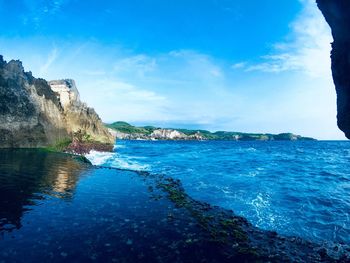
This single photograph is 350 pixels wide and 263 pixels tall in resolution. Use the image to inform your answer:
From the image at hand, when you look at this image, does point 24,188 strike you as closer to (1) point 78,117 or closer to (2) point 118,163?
(2) point 118,163

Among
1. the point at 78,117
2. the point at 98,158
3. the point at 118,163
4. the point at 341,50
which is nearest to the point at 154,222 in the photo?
the point at 341,50

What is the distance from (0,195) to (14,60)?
57577 mm

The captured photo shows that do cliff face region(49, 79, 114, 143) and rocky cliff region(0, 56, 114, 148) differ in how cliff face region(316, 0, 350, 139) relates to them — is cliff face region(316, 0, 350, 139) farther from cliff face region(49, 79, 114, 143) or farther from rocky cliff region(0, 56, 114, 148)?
cliff face region(49, 79, 114, 143)

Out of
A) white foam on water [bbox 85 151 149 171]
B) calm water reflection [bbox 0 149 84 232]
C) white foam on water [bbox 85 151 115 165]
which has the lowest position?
white foam on water [bbox 85 151 149 171]

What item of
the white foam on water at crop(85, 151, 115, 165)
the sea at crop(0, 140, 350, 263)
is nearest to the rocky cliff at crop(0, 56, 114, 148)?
the white foam on water at crop(85, 151, 115, 165)

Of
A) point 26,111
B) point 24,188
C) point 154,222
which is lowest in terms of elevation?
point 154,222

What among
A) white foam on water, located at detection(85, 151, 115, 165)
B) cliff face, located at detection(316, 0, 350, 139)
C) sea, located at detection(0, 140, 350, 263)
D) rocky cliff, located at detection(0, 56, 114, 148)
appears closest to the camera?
sea, located at detection(0, 140, 350, 263)

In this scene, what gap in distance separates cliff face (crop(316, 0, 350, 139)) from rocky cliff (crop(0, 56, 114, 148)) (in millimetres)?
60706

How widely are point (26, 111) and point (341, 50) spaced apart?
63.9 metres

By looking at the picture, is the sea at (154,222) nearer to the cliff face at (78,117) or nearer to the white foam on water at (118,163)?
the white foam on water at (118,163)

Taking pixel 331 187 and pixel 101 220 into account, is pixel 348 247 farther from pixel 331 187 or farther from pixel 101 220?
pixel 331 187

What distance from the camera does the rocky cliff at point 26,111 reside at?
59447 mm

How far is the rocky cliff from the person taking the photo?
2340 inches

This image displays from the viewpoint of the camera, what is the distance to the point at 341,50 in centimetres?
1736
